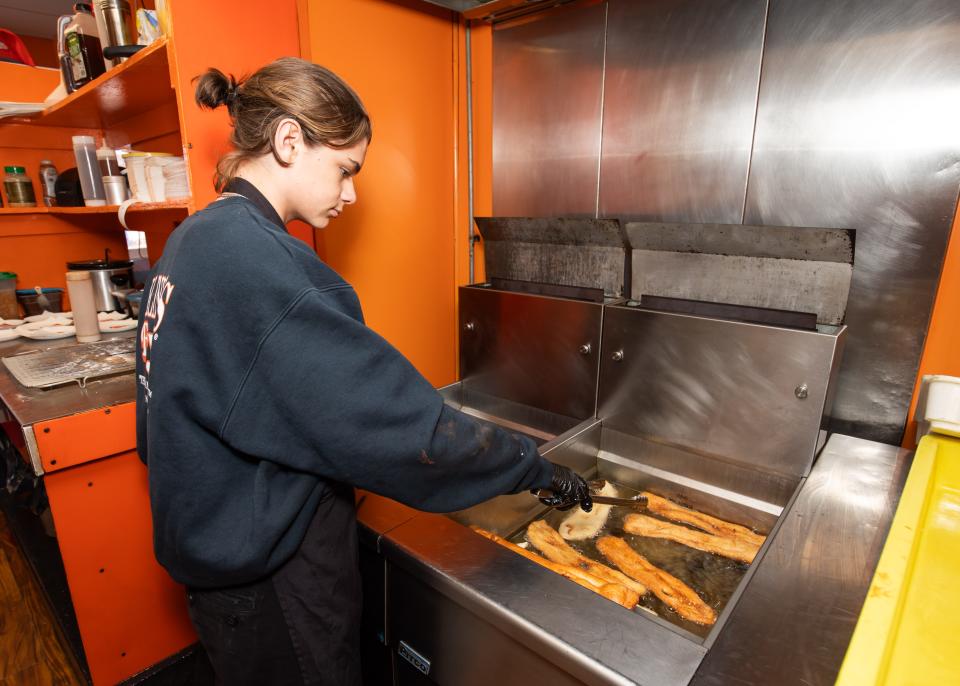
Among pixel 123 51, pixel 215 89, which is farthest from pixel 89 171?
pixel 215 89

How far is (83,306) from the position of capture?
174 centimetres

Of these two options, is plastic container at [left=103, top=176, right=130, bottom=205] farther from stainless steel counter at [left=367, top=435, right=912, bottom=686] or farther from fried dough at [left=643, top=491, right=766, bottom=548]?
fried dough at [left=643, top=491, right=766, bottom=548]

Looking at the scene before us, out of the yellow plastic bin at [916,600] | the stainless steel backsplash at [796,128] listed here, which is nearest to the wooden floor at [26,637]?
the yellow plastic bin at [916,600]

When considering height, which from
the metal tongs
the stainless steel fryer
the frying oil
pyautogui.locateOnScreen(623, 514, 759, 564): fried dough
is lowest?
the frying oil

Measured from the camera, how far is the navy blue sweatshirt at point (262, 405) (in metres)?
0.62

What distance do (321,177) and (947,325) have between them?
1391mm

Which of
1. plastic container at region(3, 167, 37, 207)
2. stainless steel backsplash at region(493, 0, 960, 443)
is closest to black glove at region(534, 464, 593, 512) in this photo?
stainless steel backsplash at region(493, 0, 960, 443)

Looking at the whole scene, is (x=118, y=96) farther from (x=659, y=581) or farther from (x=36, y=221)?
(x=659, y=581)

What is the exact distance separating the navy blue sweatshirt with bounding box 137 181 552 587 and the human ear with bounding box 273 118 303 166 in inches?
2.8

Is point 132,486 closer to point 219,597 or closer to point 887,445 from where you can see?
point 219,597

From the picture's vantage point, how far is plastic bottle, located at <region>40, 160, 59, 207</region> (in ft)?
7.44

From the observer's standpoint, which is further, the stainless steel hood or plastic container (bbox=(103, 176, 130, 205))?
plastic container (bbox=(103, 176, 130, 205))

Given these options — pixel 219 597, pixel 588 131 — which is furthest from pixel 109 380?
pixel 588 131

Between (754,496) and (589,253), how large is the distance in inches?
31.0
